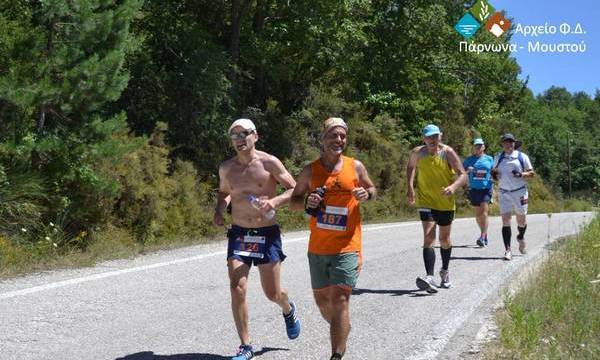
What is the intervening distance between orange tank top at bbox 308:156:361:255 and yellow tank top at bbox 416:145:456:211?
3.64 metres

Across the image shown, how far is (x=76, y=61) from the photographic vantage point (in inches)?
415

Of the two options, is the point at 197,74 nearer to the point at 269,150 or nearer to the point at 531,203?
the point at 269,150

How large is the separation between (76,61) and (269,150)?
1032 cm

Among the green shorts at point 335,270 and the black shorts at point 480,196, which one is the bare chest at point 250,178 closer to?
the green shorts at point 335,270

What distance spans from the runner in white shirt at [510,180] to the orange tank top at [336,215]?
707cm

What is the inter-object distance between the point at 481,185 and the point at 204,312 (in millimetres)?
7739

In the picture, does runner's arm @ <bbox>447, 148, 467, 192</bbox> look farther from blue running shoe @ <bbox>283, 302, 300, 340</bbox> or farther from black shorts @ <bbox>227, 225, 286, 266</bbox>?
black shorts @ <bbox>227, 225, 286, 266</bbox>

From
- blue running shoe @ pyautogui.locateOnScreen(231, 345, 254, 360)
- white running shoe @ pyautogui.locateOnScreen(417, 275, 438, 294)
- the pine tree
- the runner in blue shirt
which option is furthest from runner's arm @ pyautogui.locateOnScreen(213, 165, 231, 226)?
the runner in blue shirt

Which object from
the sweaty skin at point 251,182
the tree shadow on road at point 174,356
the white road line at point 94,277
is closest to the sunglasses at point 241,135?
the sweaty skin at point 251,182

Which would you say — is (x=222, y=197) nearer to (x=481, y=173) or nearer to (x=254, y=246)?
Result: (x=254, y=246)

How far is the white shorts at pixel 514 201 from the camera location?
11.7 meters

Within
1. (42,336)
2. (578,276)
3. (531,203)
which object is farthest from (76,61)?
(531,203)

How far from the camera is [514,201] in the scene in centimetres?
1175

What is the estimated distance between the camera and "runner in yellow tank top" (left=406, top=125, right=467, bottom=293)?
852 centimetres
